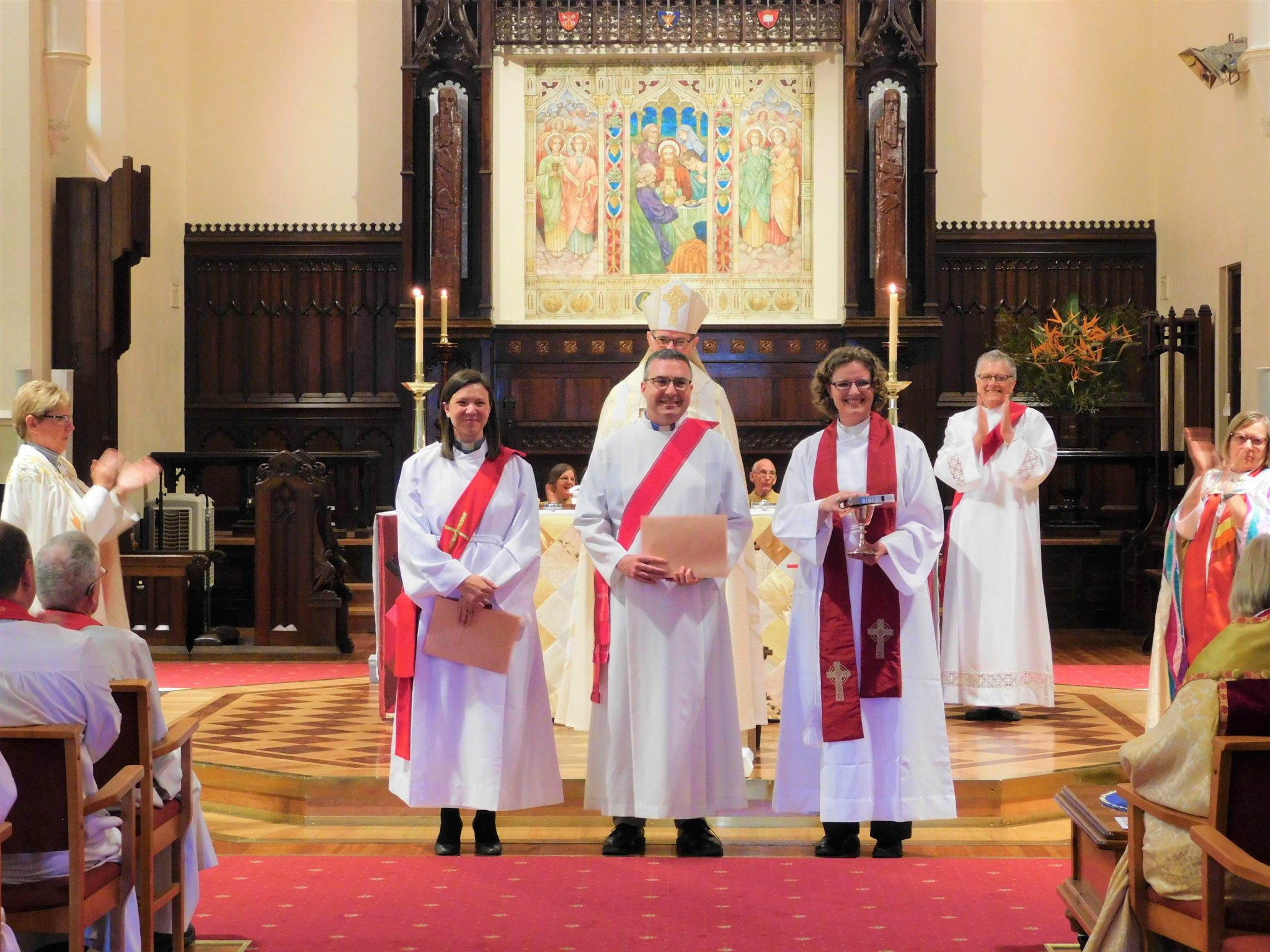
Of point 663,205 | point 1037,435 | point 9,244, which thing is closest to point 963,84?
point 663,205

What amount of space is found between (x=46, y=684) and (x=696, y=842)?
237 cm

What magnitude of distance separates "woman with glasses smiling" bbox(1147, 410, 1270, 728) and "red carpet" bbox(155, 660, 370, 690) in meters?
4.65

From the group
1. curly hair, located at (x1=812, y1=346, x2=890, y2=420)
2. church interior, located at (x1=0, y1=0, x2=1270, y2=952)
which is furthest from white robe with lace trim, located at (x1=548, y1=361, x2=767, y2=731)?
church interior, located at (x1=0, y1=0, x2=1270, y2=952)

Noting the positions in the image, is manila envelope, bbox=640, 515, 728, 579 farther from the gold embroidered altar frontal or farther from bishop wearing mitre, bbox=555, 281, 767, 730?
the gold embroidered altar frontal

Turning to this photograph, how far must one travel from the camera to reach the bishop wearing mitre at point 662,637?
486cm

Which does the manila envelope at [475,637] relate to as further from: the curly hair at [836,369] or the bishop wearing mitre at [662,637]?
the curly hair at [836,369]

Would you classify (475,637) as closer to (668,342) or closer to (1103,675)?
(668,342)

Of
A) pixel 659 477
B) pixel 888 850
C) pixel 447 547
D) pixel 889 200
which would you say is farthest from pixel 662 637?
pixel 889 200

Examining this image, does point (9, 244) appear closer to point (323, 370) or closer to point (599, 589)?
point (323, 370)

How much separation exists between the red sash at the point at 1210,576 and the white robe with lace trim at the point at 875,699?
132cm

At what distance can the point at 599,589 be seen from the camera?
5.54 m

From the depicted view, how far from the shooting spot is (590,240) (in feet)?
42.0

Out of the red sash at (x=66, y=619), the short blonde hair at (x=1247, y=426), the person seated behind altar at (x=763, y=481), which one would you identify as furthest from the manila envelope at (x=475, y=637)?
the person seated behind altar at (x=763, y=481)

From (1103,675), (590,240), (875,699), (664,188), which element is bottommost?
(1103,675)
